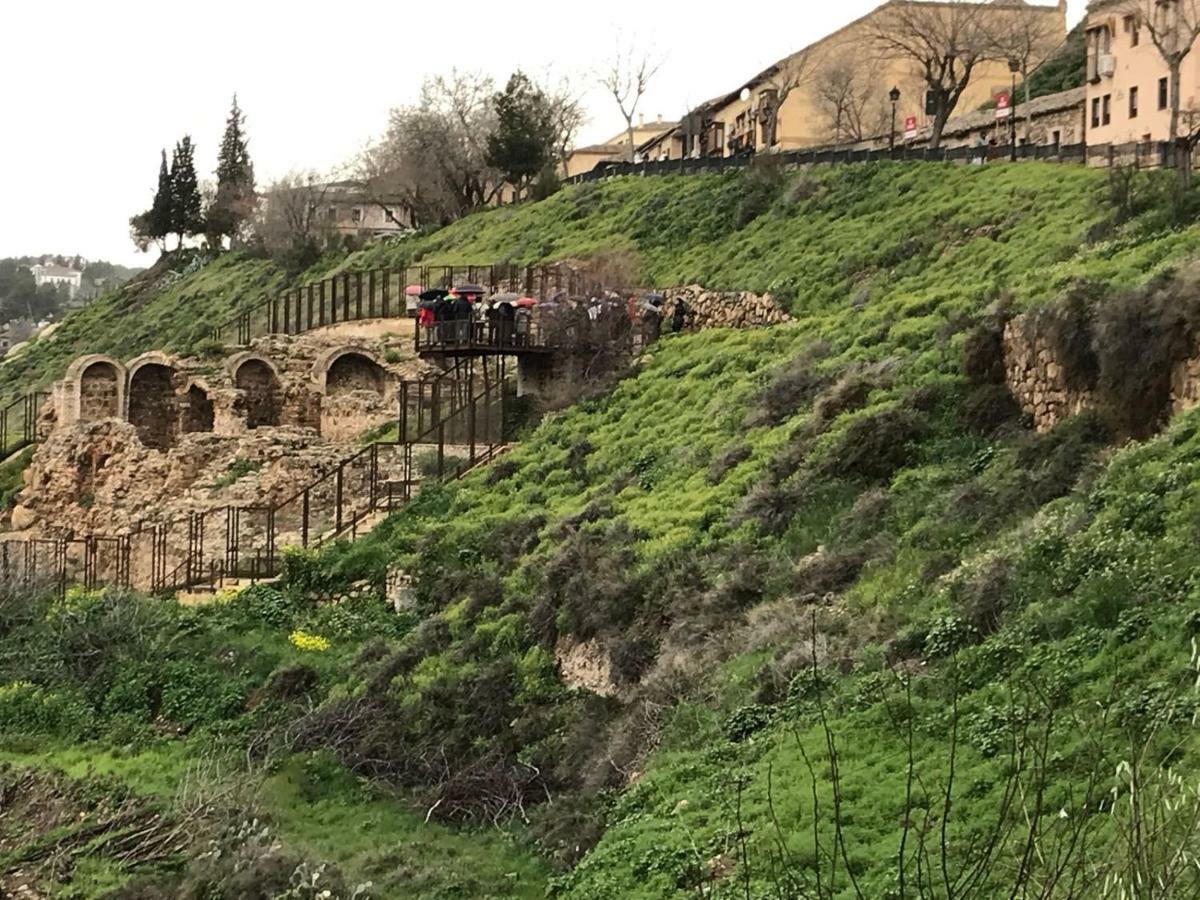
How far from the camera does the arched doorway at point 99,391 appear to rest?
121 ft

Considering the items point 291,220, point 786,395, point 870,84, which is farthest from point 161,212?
point 786,395

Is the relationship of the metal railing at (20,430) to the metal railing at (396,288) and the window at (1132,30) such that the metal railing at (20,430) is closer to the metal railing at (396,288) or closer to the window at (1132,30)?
the metal railing at (396,288)

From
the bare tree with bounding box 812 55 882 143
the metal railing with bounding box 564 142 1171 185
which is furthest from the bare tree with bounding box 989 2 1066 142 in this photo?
the metal railing with bounding box 564 142 1171 185

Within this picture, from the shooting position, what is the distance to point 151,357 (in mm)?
37031

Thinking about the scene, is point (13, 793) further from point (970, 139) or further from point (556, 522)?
point (970, 139)

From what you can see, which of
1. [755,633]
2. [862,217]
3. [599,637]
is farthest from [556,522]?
[862,217]

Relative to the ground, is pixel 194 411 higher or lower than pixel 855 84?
lower

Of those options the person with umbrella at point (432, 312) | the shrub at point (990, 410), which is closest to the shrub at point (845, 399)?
the shrub at point (990, 410)

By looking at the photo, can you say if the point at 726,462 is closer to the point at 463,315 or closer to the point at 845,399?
the point at 845,399

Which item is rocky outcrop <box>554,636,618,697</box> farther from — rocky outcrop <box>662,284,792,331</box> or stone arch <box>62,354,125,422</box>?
stone arch <box>62,354,125,422</box>

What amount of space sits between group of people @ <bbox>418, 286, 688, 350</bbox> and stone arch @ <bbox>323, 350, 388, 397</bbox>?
5503mm

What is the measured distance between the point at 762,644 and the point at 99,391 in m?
26.9

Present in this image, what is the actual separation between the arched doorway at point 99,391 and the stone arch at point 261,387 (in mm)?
3184

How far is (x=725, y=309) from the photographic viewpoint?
31.7m
